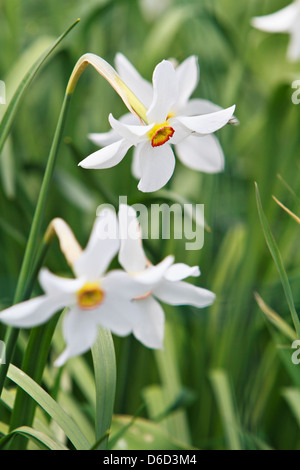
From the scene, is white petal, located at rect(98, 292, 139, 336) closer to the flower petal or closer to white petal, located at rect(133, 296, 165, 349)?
white petal, located at rect(133, 296, 165, 349)

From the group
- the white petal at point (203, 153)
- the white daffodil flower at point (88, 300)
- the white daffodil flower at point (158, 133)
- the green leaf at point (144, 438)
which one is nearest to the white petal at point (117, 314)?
the white daffodil flower at point (88, 300)

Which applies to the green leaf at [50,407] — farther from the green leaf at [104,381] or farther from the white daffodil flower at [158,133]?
the white daffodil flower at [158,133]

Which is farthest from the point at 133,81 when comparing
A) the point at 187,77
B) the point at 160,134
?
the point at 160,134

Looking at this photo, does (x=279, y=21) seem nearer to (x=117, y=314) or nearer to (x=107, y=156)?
(x=107, y=156)

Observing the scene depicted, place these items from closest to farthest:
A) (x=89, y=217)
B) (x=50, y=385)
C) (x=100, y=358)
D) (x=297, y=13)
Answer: (x=100, y=358) → (x=50, y=385) → (x=297, y=13) → (x=89, y=217)

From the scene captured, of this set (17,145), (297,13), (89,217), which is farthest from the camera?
(89,217)

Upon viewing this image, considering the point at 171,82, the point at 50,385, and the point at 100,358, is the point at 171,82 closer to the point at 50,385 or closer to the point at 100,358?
the point at 100,358

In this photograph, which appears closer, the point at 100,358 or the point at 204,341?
the point at 100,358
